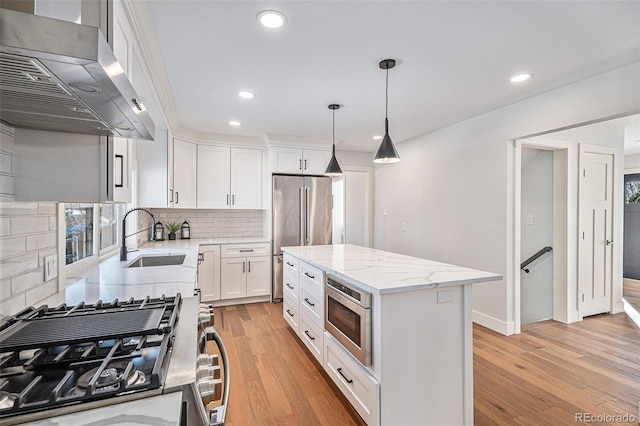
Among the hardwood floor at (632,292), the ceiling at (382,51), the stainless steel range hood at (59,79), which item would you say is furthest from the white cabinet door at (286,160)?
the hardwood floor at (632,292)

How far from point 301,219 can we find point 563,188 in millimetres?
3298

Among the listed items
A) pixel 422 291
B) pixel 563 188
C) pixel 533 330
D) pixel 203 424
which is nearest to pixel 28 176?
pixel 203 424

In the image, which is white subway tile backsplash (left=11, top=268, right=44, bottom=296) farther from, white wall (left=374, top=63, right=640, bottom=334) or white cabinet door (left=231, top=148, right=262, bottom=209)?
white wall (left=374, top=63, right=640, bottom=334)

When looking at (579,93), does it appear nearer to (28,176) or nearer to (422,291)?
(422,291)

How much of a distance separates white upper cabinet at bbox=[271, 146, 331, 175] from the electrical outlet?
124 inches

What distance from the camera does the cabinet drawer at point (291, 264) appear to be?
3.09m

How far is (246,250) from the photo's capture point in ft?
14.4

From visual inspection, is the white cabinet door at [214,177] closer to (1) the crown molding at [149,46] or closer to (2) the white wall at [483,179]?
(1) the crown molding at [149,46]

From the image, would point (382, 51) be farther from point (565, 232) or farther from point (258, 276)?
point (258, 276)

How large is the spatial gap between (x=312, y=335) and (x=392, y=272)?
1055 millimetres

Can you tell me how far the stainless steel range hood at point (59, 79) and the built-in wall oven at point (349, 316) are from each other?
4.72 ft

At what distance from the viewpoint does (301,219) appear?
455 cm

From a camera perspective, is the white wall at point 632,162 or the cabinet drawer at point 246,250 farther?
the white wall at point 632,162

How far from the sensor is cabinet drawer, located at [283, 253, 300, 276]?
3086 millimetres
